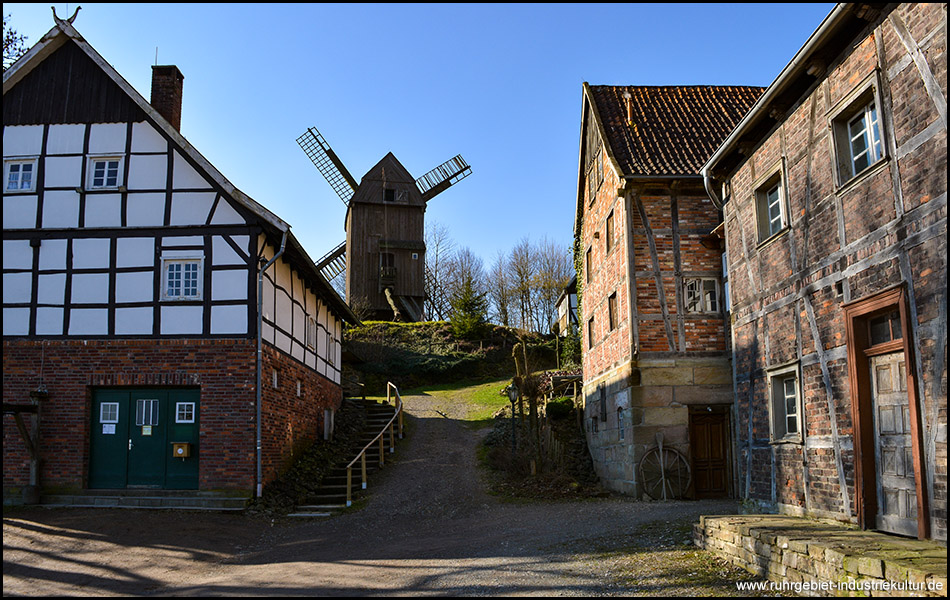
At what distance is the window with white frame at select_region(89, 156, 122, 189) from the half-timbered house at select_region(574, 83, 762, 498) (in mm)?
11446

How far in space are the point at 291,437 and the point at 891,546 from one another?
46.1 feet

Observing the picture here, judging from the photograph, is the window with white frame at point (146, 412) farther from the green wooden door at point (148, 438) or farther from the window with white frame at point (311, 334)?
the window with white frame at point (311, 334)

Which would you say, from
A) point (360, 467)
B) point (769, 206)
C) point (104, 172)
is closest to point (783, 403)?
point (769, 206)

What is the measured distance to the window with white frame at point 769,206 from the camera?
12031 millimetres

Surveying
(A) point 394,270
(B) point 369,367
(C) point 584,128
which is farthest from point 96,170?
(A) point 394,270

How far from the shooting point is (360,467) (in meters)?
20.2

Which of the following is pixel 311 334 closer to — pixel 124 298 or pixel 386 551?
pixel 124 298

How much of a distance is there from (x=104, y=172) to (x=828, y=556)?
635 inches

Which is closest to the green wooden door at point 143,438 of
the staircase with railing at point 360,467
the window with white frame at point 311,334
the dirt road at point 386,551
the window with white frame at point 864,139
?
the dirt road at point 386,551

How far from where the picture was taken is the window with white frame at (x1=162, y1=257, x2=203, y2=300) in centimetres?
1656

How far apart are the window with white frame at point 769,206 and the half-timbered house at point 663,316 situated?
17.7 feet

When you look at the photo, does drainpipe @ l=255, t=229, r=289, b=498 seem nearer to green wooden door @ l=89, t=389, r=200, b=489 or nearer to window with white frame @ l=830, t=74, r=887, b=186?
green wooden door @ l=89, t=389, r=200, b=489

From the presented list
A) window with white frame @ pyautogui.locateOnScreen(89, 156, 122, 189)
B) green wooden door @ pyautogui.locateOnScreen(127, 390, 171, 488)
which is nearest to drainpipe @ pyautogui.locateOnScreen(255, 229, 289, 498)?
green wooden door @ pyautogui.locateOnScreen(127, 390, 171, 488)

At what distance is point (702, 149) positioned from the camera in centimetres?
1902
